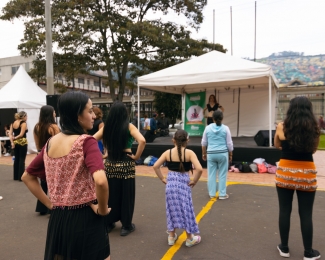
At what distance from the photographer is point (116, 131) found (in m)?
3.93

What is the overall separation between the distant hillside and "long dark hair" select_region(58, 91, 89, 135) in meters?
62.3

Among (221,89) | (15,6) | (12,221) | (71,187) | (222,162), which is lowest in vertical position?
(12,221)

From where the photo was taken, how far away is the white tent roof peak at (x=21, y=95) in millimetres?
12781

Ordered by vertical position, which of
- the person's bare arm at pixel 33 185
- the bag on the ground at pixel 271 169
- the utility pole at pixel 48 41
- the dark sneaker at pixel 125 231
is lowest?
the dark sneaker at pixel 125 231

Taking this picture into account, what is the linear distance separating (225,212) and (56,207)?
3.54 metres

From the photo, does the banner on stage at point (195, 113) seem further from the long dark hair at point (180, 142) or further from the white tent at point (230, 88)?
the long dark hair at point (180, 142)

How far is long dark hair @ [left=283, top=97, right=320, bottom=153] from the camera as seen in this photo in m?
3.16

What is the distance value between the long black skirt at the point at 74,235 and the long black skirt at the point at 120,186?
77.0 inches

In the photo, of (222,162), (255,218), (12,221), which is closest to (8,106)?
(12,221)

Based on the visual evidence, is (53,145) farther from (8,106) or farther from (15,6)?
(15,6)

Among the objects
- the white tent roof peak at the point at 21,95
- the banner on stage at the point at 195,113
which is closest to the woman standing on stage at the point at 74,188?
the banner on stage at the point at 195,113

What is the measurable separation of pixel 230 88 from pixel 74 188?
11.9m

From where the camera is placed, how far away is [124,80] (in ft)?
68.8

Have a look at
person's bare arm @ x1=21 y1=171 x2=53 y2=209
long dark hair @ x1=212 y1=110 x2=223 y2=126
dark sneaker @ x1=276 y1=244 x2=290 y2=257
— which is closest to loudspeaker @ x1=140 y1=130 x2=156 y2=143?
long dark hair @ x1=212 y1=110 x2=223 y2=126
